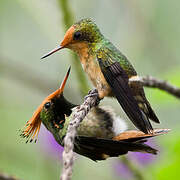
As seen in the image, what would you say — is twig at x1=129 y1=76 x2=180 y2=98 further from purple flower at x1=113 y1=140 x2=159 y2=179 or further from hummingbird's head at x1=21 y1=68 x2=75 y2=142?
purple flower at x1=113 y1=140 x2=159 y2=179

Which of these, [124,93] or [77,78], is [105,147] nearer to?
[124,93]

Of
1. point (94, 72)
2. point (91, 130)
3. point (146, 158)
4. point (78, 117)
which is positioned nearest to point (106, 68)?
point (94, 72)

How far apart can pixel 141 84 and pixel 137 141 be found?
441 millimetres

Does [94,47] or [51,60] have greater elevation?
[94,47]

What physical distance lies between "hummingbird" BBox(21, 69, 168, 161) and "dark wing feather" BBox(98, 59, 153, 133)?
2.8 inches

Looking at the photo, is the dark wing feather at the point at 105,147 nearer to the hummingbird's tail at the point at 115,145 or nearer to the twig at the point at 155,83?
the hummingbird's tail at the point at 115,145

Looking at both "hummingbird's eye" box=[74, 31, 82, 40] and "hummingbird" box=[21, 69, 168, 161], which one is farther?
"hummingbird's eye" box=[74, 31, 82, 40]

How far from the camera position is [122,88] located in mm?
2512

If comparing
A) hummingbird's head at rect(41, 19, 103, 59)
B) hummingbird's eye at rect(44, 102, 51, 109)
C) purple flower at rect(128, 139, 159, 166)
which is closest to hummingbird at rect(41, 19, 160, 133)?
hummingbird's head at rect(41, 19, 103, 59)

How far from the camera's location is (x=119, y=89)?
8.30 feet

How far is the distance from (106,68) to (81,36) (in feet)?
0.94

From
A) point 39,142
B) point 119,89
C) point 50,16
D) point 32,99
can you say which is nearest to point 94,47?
point 119,89

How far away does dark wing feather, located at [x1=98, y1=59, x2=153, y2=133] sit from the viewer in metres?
2.22

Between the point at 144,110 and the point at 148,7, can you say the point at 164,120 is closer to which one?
the point at 148,7
